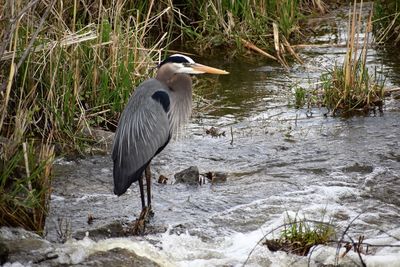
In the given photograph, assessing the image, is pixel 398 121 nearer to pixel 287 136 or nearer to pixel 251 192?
pixel 287 136

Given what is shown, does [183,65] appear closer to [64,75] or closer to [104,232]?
[64,75]

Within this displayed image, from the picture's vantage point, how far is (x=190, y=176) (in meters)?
5.94

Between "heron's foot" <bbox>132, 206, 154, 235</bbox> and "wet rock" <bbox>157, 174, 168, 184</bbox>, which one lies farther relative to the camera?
"wet rock" <bbox>157, 174, 168, 184</bbox>

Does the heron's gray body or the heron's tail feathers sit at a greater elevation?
the heron's gray body

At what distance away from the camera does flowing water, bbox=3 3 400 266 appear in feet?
16.0

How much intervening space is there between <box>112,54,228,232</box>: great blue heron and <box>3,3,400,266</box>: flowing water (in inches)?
12.6

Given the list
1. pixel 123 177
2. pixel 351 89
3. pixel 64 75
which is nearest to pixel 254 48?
pixel 351 89

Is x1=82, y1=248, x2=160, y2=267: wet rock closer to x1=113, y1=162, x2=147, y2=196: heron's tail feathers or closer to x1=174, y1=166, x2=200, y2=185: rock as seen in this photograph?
x1=113, y1=162, x2=147, y2=196: heron's tail feathers

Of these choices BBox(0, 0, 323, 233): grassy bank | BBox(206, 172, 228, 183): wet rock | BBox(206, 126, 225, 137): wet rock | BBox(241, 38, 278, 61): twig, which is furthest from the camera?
BBox(241, 38, 278, 61): twig

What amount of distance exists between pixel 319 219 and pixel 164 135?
1.18 meters

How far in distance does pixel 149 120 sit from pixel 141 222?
2.44ft

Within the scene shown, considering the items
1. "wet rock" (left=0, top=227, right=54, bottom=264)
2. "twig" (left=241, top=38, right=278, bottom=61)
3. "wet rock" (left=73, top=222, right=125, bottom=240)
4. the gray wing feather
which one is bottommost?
"wet rock" (left=73, top=222, right=125, bottom=240)

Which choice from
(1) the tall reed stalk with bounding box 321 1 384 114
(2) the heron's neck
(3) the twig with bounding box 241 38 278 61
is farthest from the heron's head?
(3) the twig with bounding box 241 38 278 61

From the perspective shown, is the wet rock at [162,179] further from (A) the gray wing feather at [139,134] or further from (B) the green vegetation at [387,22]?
(B) the green vegetation at [387,22]
